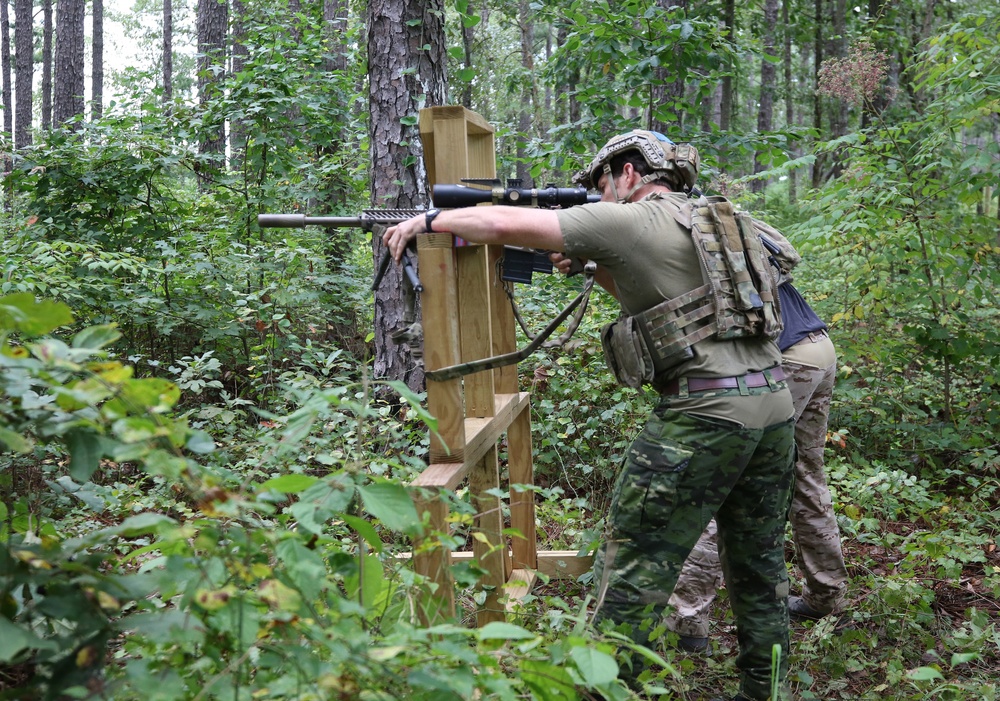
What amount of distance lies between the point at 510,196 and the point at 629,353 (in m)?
0.77

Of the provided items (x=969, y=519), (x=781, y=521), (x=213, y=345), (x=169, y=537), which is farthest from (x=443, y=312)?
(x=213, y=345)

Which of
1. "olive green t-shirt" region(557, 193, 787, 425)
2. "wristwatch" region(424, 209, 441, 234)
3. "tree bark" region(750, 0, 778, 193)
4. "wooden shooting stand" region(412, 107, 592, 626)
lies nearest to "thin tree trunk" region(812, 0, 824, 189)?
"tree bark" region(750, 0, 778, 193)

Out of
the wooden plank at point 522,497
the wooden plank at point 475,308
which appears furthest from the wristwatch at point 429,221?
the wooden plank at point 522,497

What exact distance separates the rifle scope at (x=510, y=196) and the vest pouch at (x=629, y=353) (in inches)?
21.4

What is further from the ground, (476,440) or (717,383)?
(717,383)

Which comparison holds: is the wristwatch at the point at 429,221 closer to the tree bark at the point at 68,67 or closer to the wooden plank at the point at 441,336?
the wooden plank at the point at 441,336

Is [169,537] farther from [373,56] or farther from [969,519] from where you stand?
[969,519]

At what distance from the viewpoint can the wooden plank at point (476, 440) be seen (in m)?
2.56

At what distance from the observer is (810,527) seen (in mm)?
4285

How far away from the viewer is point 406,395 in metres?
1.98

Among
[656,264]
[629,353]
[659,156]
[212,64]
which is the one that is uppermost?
[212,64]

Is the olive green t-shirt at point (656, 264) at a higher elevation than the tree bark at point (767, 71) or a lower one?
lower

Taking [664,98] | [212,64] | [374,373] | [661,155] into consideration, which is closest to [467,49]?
[664,98]

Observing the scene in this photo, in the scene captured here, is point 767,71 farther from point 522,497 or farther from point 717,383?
point 717,383
